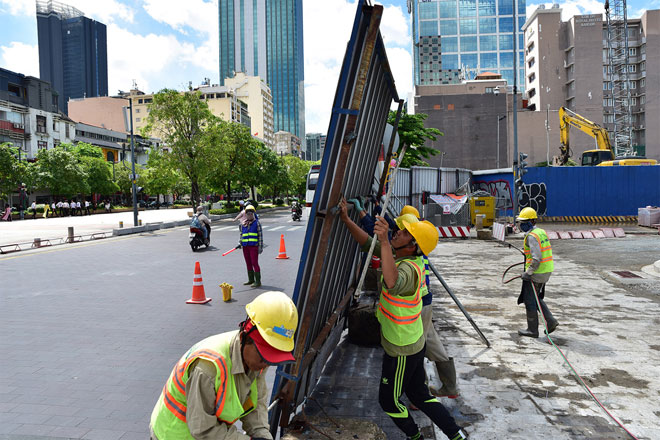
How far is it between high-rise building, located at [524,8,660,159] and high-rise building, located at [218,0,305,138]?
136 metres

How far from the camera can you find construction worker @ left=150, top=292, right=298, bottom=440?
1.85 metres

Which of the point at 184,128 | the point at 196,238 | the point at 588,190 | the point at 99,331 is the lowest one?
the point at 99,331

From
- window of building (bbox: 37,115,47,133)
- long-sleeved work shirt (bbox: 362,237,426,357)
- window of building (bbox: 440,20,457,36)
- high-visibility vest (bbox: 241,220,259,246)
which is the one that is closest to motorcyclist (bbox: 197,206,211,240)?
high-visibility vest (bbox: 241,220,259,246)

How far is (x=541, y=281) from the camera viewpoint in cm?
599

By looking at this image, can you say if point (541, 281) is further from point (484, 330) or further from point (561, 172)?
point (561, 172)

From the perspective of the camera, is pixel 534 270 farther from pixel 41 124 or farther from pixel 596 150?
pixel 41 124

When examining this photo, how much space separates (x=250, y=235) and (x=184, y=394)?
290 inches

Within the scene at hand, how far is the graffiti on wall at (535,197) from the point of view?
86.4 feet

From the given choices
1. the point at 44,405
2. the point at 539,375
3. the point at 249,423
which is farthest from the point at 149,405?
the point at 539,375

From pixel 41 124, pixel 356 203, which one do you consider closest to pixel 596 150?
pixel 356 203

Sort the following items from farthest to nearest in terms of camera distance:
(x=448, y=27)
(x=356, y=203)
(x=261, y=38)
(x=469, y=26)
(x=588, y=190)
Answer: (x=261, y=38), (x=448, y=27), (x=469, y=26), (x=588, y=190), (x=356, y=203)

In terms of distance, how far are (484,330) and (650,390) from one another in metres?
2.26

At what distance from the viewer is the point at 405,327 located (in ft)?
10.4

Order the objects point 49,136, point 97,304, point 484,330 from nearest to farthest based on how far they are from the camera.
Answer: point 484,330 → point 97,304 → point 49,136
